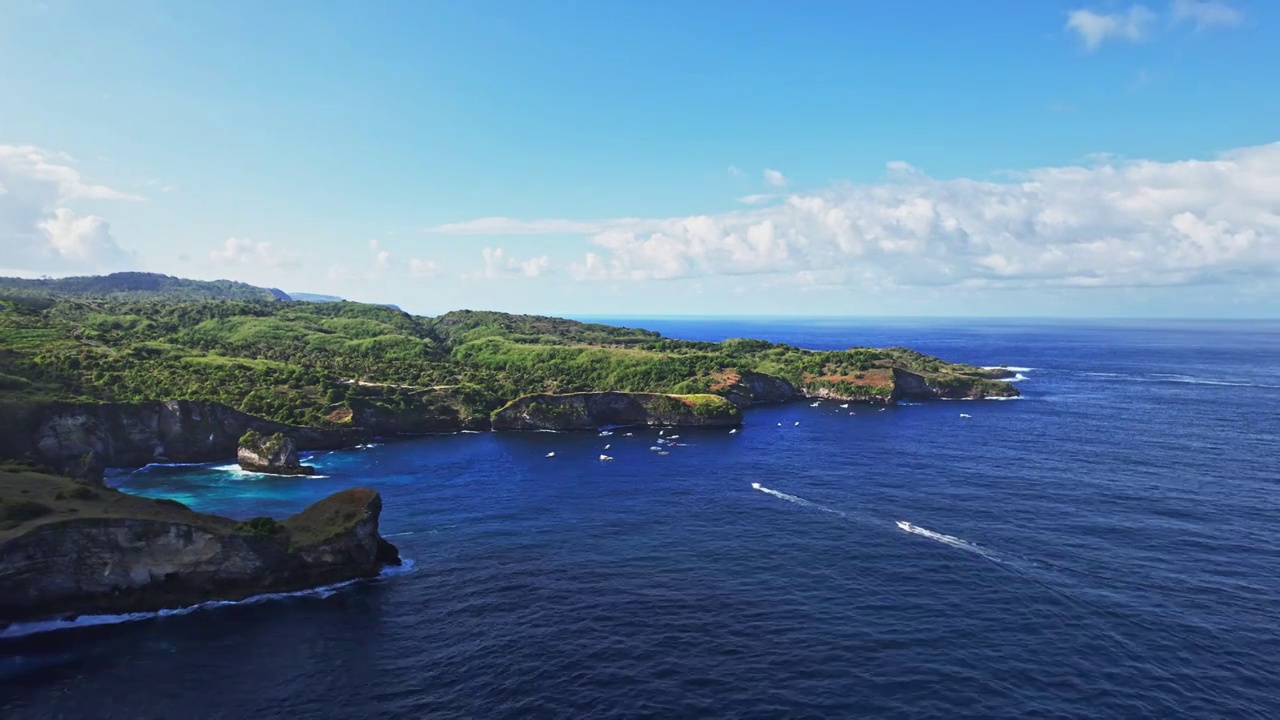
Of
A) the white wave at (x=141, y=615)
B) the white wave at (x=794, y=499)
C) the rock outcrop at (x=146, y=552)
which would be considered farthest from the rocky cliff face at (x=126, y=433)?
the white wave at (x=794, y=499)

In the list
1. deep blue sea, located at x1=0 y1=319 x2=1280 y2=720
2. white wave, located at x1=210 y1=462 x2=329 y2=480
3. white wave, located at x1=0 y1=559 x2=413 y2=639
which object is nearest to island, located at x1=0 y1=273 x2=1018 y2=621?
white wave, located at x1=0 y1=559 x2=413 y2=639

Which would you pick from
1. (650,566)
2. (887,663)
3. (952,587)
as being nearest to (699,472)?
(650,566)

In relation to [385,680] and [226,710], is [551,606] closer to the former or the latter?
[385,680]

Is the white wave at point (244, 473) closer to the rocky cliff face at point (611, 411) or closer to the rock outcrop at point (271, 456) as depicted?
the rock outcrop at point (271, 456)

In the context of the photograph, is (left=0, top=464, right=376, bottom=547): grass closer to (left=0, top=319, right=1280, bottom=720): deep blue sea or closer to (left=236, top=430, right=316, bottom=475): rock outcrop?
(left=0, top=319, right=1280, bottom=720): deep blue sea

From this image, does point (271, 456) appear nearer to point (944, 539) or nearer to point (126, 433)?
point (126, 433)

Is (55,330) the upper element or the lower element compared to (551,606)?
upper
